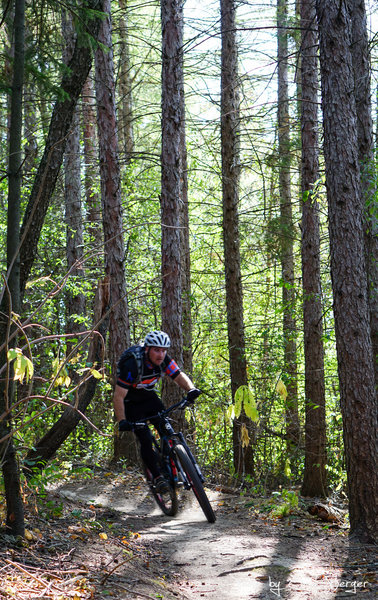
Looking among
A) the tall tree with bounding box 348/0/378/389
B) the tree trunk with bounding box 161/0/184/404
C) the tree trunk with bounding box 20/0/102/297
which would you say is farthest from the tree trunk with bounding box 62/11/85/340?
the tree trunk with bounding box 20/0/102/297

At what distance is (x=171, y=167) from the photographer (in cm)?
1096

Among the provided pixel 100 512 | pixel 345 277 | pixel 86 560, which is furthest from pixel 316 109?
pixel 86 560

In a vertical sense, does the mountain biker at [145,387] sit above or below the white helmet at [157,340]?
below

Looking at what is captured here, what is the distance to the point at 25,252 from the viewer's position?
240 inches

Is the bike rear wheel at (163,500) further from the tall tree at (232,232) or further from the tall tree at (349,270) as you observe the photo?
the tall tree at (232,232)

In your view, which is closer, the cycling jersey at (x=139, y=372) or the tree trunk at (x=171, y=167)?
the cycling jersey at (x=139, y=372)

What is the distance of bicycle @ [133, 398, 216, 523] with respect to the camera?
7051mm

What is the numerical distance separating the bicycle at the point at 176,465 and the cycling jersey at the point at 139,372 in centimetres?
43

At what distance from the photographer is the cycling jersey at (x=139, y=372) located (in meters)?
7.20

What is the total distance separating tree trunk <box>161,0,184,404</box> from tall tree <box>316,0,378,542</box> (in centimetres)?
428

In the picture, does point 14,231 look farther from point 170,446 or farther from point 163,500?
point 163,500

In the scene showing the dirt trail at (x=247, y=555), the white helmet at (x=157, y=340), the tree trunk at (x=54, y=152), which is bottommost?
the dirt trail at (x=247, y=555)

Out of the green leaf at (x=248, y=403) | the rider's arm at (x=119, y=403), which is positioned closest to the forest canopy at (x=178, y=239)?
the green leaf at (x=248, y=403)

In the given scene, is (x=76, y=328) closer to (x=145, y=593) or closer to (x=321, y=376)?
(x=321, y=376)
